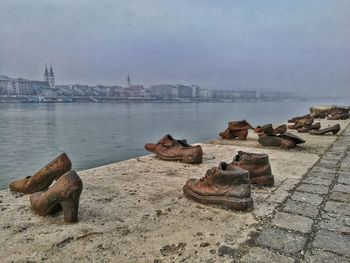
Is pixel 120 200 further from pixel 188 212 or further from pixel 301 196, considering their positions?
pixel 301 196

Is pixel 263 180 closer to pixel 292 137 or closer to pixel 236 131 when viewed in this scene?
pixel 292 137

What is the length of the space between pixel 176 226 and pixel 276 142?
12.8ft

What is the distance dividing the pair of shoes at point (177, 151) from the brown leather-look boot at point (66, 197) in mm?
2197

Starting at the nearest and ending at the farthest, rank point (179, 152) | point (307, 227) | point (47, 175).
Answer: point (307, 227) < point (47, 175) < point (179, 152)

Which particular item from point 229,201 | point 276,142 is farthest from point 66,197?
point 276,142

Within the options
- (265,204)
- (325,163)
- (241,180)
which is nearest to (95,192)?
(241,180)

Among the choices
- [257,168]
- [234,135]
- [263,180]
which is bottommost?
[234,135]

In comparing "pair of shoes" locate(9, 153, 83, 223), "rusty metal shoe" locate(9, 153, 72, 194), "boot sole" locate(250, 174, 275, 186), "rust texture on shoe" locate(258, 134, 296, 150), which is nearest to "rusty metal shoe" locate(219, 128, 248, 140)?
"rust texture on shoe" locate(258, 134, 296, 150)

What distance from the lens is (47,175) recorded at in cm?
288

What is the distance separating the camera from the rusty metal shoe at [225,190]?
252cm

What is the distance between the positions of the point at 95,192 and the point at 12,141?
12.2m

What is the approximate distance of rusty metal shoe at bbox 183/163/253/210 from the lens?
2521 millimetres

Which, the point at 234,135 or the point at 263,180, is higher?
the point at 263,180

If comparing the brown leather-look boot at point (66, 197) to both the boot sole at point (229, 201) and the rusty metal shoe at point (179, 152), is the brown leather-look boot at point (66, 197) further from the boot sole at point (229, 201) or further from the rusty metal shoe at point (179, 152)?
the rusty metal shoe at point (179, 152)
